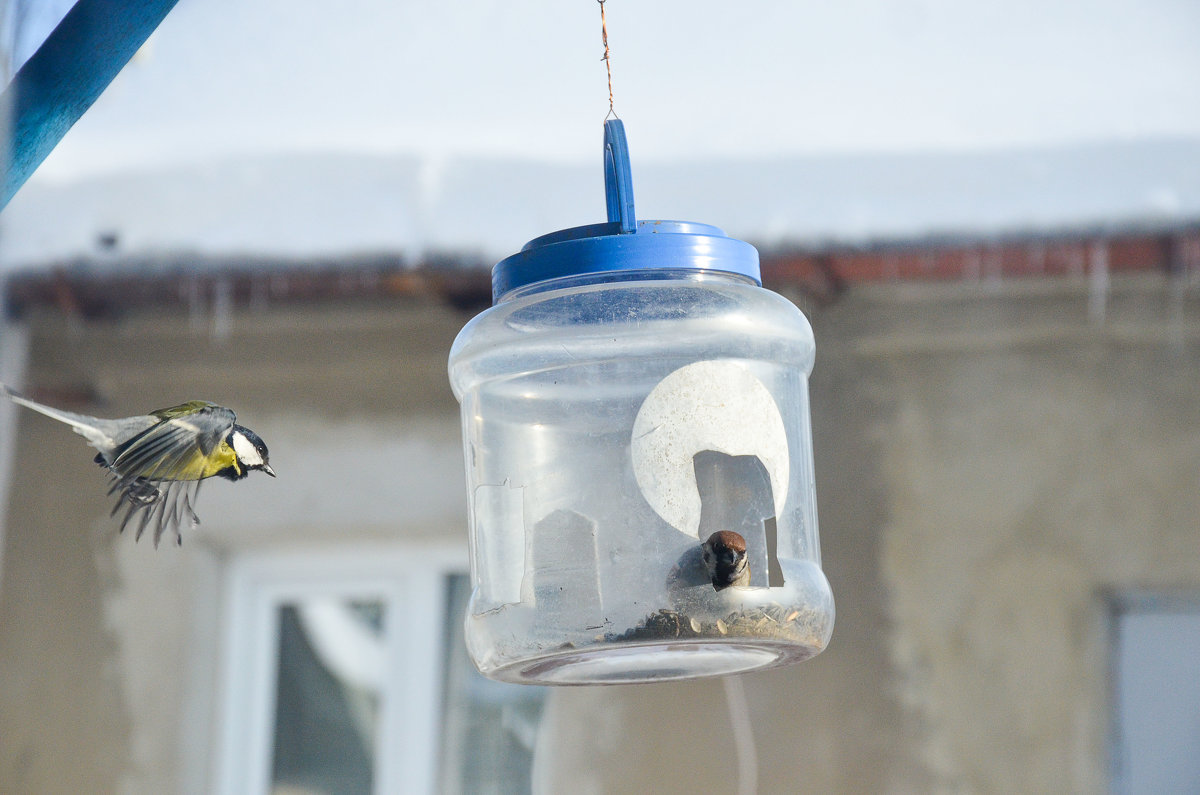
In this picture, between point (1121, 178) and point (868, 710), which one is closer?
point (1121, 178)

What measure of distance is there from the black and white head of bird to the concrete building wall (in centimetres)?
231

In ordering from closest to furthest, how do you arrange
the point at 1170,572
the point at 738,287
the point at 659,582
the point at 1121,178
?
the point at 659,582 → the point at 738,287 → the point at 1121,178 → the point at 1170,572

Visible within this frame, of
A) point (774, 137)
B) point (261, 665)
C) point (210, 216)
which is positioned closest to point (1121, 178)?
point (774, 137)

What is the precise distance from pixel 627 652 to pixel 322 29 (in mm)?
3026

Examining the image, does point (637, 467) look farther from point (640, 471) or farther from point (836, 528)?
point (836, 528)

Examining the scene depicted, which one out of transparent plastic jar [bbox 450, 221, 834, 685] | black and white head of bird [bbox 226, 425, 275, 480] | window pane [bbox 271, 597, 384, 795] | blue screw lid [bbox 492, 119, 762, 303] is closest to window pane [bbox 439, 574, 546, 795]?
window pane [bbox 271, 597, 384, 795]

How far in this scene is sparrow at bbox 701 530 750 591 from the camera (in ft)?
5.36

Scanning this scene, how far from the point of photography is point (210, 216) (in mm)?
3828

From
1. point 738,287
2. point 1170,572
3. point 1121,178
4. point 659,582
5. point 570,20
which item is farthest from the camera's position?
point 570,20

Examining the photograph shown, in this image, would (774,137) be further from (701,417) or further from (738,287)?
(701,417)

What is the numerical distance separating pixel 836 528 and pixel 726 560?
2.32 metres

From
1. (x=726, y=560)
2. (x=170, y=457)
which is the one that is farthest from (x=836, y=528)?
(x=170, y=457)

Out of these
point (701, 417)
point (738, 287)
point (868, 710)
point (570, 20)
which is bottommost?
point (868, 710)

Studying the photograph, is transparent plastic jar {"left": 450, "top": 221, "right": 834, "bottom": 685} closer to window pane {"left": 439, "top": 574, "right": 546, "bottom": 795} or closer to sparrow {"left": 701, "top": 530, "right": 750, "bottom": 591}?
sparrow {"left": 701, "top": 530, "right": 750, "bottom": 591}
